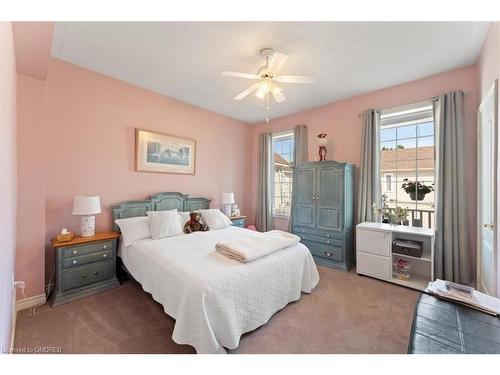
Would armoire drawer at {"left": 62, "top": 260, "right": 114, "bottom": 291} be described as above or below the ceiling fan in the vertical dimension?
below

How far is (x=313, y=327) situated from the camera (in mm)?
1927

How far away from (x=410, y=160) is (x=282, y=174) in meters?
2.28

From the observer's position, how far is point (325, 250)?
11.3 ft

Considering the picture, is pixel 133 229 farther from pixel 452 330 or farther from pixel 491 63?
pixel 491 63

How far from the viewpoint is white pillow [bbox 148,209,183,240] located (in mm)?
2756

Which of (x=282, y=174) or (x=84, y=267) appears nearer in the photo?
(x=84, y=267)

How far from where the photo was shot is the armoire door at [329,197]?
10.8 feet

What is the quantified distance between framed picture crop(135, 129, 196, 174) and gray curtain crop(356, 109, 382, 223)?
2855 mm

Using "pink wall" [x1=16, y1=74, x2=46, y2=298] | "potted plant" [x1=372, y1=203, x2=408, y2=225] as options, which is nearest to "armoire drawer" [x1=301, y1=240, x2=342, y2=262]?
"potted plant" [x1=372, y1=203, x2=408, y2=225]

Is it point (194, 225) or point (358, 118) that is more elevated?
point (358, 118)

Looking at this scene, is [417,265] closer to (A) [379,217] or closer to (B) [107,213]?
(A) [379,217]

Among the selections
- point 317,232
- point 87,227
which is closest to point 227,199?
point 317,232

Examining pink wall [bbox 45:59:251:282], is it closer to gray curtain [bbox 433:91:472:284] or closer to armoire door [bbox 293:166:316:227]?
armoire door [bbox 293:166:316:227]
